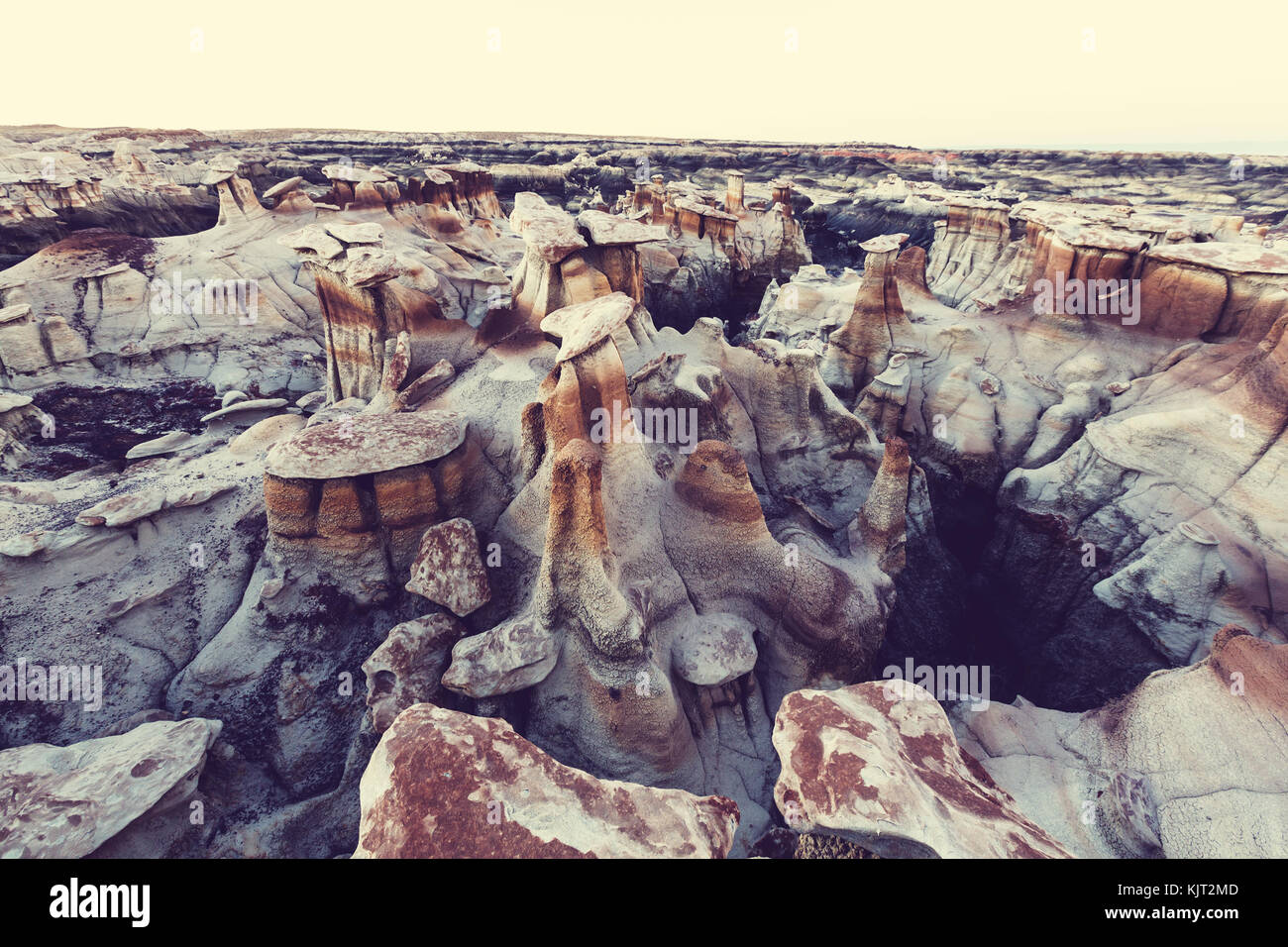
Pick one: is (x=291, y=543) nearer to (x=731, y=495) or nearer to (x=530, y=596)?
(x=530, y=596)

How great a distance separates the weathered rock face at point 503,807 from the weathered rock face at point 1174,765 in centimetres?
329

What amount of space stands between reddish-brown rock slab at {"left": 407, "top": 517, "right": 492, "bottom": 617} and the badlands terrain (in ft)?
0.11

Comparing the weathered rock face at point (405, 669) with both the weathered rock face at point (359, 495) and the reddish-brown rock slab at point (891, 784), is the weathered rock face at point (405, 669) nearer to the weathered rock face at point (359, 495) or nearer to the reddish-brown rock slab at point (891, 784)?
the weathered rock face at point (359, 495)

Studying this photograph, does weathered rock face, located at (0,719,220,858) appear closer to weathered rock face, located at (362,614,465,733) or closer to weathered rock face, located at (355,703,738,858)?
weathered rock face, located at (362,614,465,733)

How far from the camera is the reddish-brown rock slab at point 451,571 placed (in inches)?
237

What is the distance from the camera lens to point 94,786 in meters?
4.40

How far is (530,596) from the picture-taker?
245 inches

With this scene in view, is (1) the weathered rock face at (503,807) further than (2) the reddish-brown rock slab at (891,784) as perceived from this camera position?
No

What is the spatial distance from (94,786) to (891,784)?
230 inches

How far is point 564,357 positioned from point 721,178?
2225 inches

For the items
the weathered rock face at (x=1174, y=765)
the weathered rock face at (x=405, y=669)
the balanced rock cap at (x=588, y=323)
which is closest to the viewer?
the weathered rock face at (x=1174, y=765)

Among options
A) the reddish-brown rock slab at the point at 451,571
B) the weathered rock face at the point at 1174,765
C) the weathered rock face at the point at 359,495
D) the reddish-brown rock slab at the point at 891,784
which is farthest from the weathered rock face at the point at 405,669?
the weathered rock face at the point at 1174,765

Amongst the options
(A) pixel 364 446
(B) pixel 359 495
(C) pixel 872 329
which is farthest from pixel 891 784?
(C) pixel 872 329

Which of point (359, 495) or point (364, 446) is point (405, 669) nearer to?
point (359, 495)
